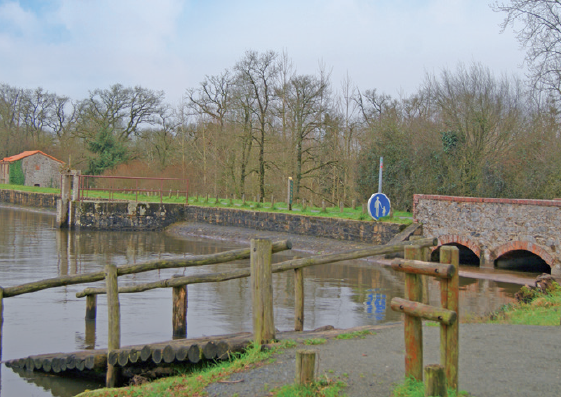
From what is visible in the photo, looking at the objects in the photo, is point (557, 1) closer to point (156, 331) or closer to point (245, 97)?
point (156, 331)

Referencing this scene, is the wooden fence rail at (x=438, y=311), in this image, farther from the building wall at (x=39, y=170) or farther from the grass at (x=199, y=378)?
the building wall at (x=39, y=170)

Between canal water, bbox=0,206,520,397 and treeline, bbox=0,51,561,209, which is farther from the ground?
treeline, bbox=0,51,561,209

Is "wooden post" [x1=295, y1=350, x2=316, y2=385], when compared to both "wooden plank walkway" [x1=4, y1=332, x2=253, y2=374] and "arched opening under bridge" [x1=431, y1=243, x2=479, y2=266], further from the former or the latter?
"arched opening under bridge" [x1=431, y1=243, x2=479, y2=266]

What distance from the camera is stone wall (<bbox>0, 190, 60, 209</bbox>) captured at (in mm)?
42594

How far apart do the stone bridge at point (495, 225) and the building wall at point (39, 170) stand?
161 ft

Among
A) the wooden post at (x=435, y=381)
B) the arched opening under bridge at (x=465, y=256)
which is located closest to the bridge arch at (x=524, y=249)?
the arched opening under bridge at (x=465, y=256)

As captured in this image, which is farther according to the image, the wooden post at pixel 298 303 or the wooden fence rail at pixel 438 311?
the wooden post at pixel 298 303

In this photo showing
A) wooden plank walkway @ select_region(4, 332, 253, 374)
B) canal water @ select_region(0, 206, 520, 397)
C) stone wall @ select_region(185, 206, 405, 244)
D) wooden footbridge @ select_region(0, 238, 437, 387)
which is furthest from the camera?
stone wall @ select_region(185, 206, 405, 244)

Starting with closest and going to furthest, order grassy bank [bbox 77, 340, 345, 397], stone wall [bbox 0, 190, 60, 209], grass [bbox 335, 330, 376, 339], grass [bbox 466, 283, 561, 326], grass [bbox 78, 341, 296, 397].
A: 1. grassy bank [bbox 77, 340, 345, 397]
2. grass [bbox 78, 341, 296, 397]
3. grass [bbox 335, 330, 376, 339]
4. grass [bbox 466, 283, 561, 326]
5. stone wall [bbox 0, 190, 60, 209]

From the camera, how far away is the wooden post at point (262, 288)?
6.31 metres

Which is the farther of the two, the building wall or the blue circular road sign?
the building wall

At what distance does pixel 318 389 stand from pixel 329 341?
1764mm

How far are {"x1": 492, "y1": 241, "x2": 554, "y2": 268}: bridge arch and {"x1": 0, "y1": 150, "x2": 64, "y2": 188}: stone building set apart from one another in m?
50.9

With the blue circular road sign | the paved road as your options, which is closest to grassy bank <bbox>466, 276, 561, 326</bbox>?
the paved road
